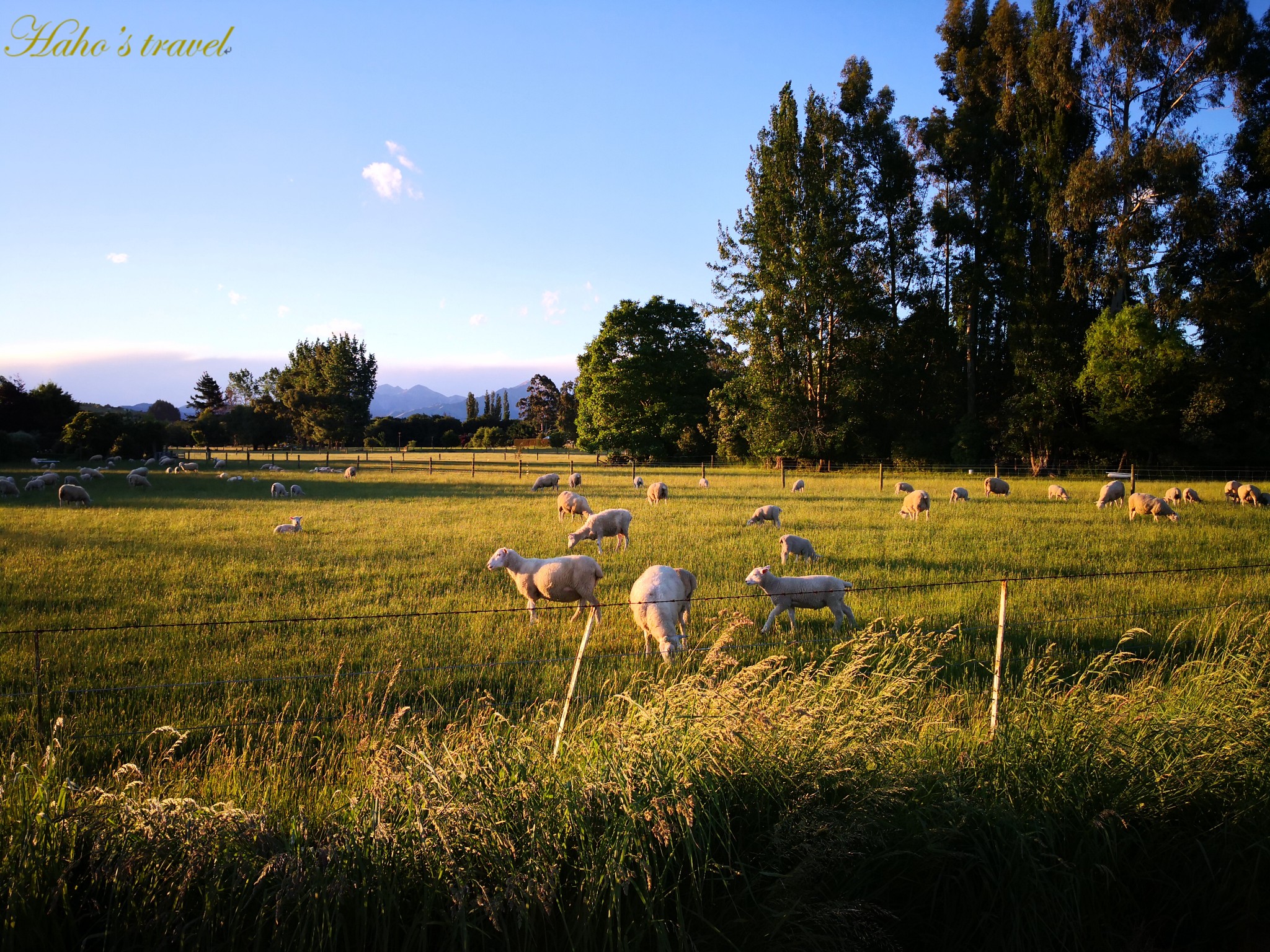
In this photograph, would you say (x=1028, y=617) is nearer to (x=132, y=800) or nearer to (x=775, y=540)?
(x=775, y=540)

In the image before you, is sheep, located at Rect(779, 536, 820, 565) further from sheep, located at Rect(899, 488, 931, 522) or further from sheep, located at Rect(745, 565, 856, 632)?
sheep, located at Rect(899, 488, 931, 522)

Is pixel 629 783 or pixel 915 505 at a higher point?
pixel 915 505

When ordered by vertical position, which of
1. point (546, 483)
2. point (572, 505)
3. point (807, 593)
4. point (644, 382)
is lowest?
point (807, 593)

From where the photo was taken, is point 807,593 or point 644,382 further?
point 644,382

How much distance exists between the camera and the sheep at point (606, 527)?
1380 cm

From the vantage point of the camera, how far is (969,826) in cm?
352

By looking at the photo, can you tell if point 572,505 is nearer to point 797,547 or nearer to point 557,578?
point 797,547

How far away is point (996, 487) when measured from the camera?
24.2 metres

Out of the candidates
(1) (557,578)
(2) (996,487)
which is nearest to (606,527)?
(1) (557,578)

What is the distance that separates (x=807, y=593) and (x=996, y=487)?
1916 cm

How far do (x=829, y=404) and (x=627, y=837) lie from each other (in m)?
36.9

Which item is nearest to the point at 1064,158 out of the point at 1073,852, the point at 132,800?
the point at 1073,852

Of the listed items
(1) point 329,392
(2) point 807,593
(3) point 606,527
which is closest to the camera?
(2) point 807,593

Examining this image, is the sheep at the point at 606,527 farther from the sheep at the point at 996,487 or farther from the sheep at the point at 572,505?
the sheep at the point at 996,487
